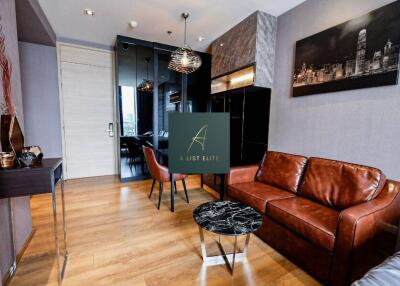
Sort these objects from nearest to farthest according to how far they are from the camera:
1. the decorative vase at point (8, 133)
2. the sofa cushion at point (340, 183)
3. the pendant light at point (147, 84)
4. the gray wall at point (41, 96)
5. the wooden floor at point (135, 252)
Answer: the decorative vase at point (8, 133), the wooden floor at point (135, 252), the sofa cushion at point (340, 183), the gray wall at point (41, 96), the pendant light at point (147, 84)

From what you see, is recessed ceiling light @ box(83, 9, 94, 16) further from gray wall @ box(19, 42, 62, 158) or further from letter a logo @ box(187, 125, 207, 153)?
letter a logo @ box(187, 125, 207, 153)

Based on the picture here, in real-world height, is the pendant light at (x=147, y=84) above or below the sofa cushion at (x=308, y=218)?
above

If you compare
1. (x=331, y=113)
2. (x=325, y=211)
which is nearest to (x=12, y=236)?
(x=325, y=211)

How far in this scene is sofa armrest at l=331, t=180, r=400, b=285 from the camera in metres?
1.39

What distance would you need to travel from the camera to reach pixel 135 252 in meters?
1.96

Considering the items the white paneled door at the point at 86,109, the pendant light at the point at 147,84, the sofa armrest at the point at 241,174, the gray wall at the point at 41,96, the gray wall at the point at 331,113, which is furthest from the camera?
the pendant light at the point at 147,84

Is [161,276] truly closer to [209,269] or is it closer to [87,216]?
[209,269]

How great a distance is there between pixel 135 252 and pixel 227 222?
3.28 feet

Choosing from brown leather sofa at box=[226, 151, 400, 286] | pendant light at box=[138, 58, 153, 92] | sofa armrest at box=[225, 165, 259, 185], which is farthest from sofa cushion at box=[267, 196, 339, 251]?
pendant light at box=[138, 58, 153, 92]

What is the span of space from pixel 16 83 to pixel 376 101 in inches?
140

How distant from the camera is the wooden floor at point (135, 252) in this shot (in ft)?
5.37

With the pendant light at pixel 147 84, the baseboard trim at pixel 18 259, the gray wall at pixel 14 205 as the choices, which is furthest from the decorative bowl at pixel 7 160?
the pendant light at pixel 147 84

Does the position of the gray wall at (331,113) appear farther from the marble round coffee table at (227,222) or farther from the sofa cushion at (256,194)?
the marble round coffee table at (227,222)

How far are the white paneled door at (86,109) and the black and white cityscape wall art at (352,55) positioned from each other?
3.77m
